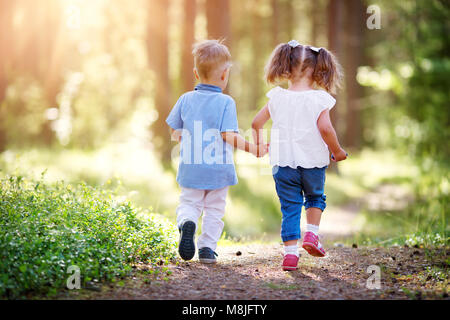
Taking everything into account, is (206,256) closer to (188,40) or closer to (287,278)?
(287,278)

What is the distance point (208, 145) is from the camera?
481cm

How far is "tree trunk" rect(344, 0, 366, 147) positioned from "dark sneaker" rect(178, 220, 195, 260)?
18.3 metres

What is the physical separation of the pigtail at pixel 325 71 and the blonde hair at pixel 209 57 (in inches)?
34.9

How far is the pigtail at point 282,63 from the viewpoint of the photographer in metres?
4.82

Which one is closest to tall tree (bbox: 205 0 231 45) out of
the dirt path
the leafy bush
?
the leafy bush

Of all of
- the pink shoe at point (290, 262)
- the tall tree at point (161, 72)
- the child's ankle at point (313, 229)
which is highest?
the tall tree at point (161, 72)

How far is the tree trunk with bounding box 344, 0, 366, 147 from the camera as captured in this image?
21.2 m

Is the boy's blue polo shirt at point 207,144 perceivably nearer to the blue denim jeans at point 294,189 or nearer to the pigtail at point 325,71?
the blue denim jeans at point 294,189

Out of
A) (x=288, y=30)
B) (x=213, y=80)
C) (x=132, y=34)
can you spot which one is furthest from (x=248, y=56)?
(x=213, y=80)

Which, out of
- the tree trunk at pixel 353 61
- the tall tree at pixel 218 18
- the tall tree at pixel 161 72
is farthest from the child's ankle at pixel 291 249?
the tree trunk at pixel 353 61

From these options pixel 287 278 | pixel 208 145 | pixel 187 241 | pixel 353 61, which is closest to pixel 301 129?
pixel 208 145

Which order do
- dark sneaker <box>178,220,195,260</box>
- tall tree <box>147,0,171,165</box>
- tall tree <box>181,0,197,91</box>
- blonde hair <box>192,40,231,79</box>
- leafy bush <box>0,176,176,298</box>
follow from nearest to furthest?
leafy bush <box>0,176,176,298</box> < dark sneaker <box>178,220,195,260</box> < blonde hair <box>192,40,231,79</box> < tall tree <box>181,0,197,91</box> < tall tree <box>147,0,171,165</box>

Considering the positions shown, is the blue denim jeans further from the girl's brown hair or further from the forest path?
the girl's brown hair

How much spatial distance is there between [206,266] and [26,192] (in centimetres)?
196
